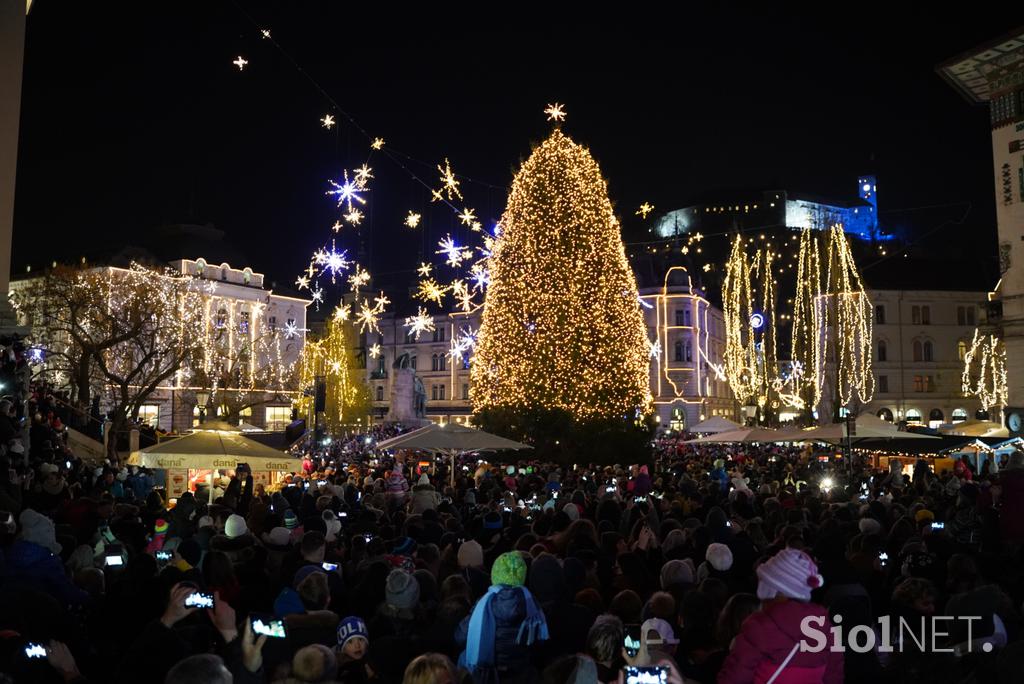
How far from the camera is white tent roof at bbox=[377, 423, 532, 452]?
17641 millimetres

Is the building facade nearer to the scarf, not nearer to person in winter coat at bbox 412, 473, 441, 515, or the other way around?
person in winter coat at bbox 412, 473, 441, 515

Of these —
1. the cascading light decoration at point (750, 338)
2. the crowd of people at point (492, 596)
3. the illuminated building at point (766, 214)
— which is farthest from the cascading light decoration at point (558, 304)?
the illuminated building at point (766, 214)

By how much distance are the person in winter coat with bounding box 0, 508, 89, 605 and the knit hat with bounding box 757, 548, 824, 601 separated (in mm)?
4574

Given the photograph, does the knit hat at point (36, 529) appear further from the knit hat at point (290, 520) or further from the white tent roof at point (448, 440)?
the white tent roof at point (448, 440)

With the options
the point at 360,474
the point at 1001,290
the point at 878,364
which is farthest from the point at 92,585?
the point at 878,364

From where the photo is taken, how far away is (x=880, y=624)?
6.84 m

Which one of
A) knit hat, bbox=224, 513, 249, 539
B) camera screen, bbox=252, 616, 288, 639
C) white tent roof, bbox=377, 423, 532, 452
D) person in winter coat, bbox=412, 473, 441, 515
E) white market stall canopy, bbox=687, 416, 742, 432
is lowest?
person in winter coat, bbox=412, 473, 441, 515

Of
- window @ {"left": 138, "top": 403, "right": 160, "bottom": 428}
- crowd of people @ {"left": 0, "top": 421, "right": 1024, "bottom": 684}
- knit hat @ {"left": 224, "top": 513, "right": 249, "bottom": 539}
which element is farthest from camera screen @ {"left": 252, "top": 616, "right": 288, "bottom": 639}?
window @ {"left": 138, "top": 403, "right": 160, "bottom": 428}

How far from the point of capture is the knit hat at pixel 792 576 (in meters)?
4.64

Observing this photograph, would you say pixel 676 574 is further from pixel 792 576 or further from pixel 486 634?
pixel 792 576

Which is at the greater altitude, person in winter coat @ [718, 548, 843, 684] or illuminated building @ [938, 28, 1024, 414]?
illuminated building @ [938, 28, 1024, 414]

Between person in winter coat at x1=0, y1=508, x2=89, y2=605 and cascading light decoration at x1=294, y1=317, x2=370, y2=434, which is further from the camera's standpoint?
cascading light decoration at x1=294, y1=317, x2=370, y2=434

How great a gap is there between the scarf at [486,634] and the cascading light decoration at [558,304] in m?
23.3

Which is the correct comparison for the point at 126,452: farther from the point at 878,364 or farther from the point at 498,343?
the point at 878,364
